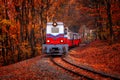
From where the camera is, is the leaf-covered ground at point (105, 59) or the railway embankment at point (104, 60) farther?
the leaf-covered ground at point (105, 59)

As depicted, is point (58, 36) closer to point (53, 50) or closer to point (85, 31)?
point (53, 50)

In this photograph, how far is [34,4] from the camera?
37.7m

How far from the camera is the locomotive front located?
27.4 m

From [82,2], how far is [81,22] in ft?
42.2

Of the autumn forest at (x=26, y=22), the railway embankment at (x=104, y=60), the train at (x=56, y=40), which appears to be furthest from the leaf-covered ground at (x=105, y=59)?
the autumn forest at (x=26, y=22)

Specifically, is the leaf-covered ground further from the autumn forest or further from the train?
the autumn forest

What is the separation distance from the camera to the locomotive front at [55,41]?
2738cm

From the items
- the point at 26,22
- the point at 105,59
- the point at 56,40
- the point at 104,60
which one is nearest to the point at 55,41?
the point at 56,40

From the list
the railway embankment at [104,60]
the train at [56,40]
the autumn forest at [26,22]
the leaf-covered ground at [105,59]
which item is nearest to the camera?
the railway embankment at [104,60]

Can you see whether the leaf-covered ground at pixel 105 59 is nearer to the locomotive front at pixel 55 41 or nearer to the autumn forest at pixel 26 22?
the locomotive front at pixel 55 41

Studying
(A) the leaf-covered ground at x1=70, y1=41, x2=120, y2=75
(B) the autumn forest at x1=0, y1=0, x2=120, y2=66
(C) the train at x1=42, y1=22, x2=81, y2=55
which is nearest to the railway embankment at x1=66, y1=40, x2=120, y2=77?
(A) the leaf-covered ground at x1=70, y1=41, x2=120, y2=75

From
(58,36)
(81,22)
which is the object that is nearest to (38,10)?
(58,36)

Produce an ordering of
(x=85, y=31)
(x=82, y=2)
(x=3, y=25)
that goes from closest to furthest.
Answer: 1. (x=3, y=25)
2. (x=82, y=2)
3. (x=85, y=31)

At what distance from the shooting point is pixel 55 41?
28.0 m
